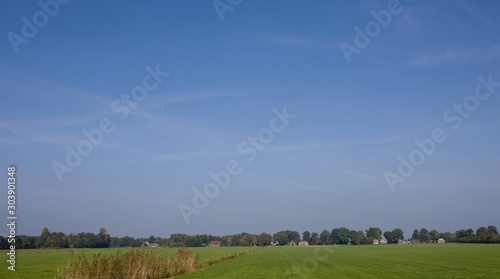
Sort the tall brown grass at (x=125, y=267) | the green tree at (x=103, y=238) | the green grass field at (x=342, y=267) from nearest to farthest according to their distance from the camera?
1. the tall brown grass at (x=125, y=267)
2. the green grass field at (x=342, y=267)
3. the green tree at (x=103, y=238)

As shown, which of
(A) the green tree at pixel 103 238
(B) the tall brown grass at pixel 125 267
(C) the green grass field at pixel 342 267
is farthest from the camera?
(A) the green tree at pixel 103 238

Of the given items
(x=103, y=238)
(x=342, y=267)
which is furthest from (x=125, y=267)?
(x=103, y=238)

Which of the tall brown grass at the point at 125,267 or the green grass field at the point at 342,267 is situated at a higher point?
the tall brown grass at the point at 125,267

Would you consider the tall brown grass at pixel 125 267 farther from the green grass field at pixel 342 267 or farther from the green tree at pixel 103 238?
the green tree at pixel 103 238

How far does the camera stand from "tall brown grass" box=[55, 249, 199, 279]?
69.4 ft

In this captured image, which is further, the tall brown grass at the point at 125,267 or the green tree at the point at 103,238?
the green tree at the point at 103,238

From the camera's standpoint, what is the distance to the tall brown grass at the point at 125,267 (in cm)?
2114

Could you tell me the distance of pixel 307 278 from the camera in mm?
30328

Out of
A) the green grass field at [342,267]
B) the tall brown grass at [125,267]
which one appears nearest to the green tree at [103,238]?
the green grass field at [342,267]

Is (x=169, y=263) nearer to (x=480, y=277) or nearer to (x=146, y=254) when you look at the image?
(x=146, y=254)

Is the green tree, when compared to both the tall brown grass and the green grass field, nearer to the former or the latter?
the green grass field

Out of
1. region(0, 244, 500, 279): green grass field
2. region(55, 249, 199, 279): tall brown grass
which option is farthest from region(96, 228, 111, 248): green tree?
region(55, 249, 199, 279): tall brown grass

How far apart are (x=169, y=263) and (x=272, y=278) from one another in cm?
960

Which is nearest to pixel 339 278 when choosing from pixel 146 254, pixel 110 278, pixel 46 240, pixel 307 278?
pixel 307 278
